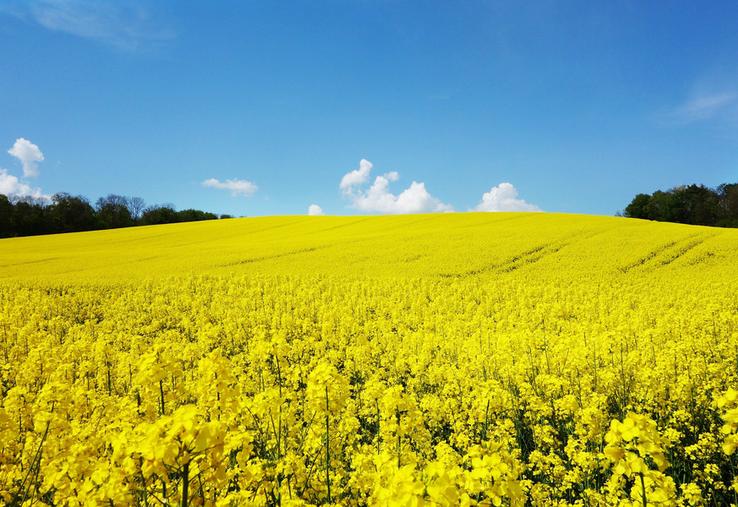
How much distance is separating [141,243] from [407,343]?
3489 centimetres

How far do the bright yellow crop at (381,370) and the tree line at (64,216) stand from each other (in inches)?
1440

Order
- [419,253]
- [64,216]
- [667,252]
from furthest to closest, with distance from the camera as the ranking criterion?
[64,216]
[419,253]
[667,252]

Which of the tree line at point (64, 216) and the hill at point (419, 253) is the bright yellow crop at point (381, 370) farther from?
the tree line at point (64, 216)

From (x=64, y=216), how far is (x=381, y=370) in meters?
70.2

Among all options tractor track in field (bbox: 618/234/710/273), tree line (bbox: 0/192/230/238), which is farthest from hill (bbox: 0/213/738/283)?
tree line (bbox: 0/192/230/238)

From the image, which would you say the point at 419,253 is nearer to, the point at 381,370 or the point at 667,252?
the point at 667,252

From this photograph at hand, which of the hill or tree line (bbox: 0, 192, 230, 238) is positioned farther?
tree line (bbox: 0, 192, 230, 238)

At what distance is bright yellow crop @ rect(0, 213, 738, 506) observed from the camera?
2822 millimetres

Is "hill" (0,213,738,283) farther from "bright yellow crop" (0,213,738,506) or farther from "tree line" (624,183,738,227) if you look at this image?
"tree line" (624,183,738,227)

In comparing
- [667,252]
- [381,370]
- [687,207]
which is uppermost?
[687,207]

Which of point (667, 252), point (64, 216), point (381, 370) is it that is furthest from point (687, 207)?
point (64, 216)

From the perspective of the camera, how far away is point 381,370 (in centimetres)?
801

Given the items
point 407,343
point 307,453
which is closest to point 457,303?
point 407,343

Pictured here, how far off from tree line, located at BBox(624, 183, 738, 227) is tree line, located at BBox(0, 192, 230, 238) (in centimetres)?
8029
